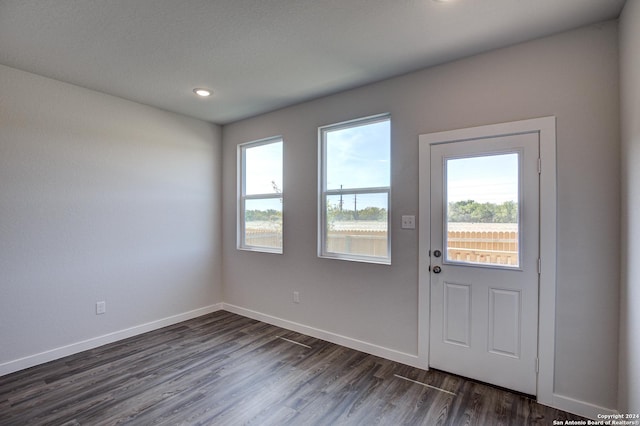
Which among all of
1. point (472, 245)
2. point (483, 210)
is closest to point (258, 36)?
point (483, 210)

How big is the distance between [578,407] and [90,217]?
4.31 m

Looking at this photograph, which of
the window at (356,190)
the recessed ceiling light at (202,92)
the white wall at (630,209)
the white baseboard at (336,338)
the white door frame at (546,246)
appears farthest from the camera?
the recessed ceiling light at (202,92)

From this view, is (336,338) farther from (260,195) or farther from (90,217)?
(90,217)

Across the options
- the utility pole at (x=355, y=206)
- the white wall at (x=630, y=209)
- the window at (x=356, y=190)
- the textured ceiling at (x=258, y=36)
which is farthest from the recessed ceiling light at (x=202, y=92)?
the white wall at (x=630, y=209)

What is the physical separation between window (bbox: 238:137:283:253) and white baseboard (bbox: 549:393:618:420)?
112 inches

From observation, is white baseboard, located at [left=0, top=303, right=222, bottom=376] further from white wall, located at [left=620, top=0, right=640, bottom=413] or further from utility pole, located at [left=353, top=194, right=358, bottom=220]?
white wall, located at [left=620, top=0, right=640, bottom=413]

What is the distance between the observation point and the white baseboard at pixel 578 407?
6.53 ft

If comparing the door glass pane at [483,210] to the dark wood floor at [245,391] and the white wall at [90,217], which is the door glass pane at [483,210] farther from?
the white wall at [90,217]

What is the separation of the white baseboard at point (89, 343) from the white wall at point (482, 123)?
1133 mm

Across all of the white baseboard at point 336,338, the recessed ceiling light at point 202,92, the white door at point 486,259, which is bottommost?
the white baseboard at point 336,338

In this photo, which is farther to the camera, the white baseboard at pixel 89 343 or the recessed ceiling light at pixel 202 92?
the recessed ceiling light at pixel 202 92

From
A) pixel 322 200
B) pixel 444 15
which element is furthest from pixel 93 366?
pixel 444 15

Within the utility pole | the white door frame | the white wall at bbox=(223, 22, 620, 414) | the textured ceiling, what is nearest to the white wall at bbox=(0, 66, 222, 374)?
the textured ceiling

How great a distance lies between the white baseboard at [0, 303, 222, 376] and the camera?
2.62 m
